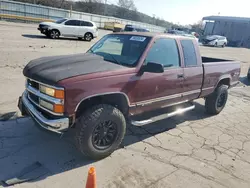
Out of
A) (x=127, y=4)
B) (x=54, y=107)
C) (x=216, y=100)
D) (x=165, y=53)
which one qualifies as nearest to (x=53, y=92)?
(x=54, y=107)

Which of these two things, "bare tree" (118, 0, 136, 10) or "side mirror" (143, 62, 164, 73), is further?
"bare tree" (118, 0, 136, 10)

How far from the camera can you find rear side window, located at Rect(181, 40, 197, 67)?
4.50 meters

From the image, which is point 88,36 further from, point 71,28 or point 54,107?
point 54,107

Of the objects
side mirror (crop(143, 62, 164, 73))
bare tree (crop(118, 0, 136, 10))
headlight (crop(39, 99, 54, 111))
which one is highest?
bare tree (crop(118, 0, 136, 10))

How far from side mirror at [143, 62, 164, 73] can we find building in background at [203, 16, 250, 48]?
47.9m

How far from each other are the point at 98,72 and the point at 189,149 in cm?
225

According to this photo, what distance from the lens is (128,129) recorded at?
4594 millimetres

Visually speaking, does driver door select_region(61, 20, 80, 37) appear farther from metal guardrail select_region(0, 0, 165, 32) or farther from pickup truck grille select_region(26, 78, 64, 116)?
pickup truck grille select_region(26, 78, 64, 116)

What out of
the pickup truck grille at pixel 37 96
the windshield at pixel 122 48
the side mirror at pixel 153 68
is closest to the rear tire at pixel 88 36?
the windshield at pixel 122 48

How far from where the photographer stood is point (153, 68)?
342 cm

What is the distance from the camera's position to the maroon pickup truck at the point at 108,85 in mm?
2947

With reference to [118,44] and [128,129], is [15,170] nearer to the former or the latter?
[128,129]

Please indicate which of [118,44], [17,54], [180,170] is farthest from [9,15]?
[180,170]

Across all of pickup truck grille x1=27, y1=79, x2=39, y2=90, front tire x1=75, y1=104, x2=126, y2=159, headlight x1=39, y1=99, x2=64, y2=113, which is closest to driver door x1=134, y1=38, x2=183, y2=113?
front tire x1=75, y1=104, x2=126, y2=159
